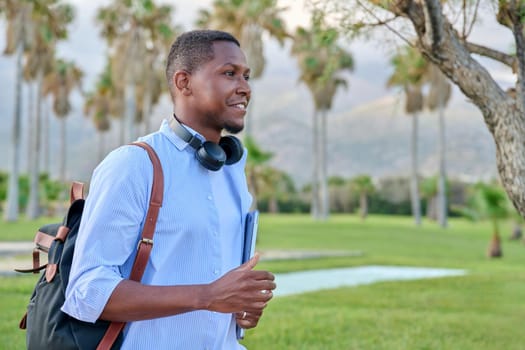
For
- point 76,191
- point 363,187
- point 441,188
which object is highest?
point 76,191

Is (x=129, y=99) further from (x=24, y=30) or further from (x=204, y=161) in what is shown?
(x=204, y=161)

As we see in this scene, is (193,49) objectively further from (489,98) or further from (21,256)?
(21,256)

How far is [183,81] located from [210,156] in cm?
26

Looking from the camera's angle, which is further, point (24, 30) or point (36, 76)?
point (36, 76)

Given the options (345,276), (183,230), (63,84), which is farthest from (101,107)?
(183,230)

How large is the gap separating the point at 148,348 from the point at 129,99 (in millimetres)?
40176

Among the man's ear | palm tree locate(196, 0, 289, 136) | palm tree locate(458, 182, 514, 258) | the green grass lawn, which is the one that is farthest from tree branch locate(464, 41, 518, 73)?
palm tree locate(196, 0, 289, 136)

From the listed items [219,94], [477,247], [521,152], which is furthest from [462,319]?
[477,247]

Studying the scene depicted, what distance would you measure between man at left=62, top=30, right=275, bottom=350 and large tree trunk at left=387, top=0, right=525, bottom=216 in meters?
3.23

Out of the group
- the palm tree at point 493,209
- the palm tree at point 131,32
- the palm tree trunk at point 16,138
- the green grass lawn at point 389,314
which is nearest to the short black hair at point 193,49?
the green grass lawn at point 389,314

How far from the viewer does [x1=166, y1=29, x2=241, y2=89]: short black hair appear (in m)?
2.26

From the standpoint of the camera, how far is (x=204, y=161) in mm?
2193

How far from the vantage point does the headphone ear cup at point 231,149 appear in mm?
2365

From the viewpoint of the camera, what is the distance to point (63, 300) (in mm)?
2027
